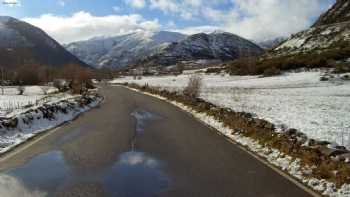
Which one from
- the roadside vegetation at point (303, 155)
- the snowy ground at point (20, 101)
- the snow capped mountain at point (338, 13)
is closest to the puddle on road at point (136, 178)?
the roadside vegetation at point (303, 155)

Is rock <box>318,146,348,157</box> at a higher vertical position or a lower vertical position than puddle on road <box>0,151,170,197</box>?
higher

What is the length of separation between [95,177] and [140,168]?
4.25 feet

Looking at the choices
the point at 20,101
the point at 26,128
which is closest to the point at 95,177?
the point at 26,128

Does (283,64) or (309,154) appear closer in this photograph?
(309,154)

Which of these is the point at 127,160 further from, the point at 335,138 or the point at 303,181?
the point at 335,138

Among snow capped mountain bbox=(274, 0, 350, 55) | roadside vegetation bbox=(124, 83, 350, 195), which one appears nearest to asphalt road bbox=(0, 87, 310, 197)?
roadside vegetation bbox=(124, 83, 350, 195)

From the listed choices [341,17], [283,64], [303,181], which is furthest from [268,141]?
[341,17]

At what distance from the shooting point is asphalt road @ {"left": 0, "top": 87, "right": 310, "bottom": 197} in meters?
7.55

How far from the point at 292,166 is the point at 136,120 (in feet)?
39.8

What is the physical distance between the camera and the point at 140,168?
945 cm

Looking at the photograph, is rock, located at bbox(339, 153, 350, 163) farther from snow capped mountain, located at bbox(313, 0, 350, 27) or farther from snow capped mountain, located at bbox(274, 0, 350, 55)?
snow capped mountain, located at bbox(313, 0, 350, 27)

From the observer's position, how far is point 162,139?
45.8 feet

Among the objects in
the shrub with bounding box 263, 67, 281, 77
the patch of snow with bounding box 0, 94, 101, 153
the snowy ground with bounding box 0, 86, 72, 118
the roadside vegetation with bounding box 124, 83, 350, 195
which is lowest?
the snowy ground with bounding box 0, 86, 72, 118

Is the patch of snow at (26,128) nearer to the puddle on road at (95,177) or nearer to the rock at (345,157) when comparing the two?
the puddle on road at (95,177)
